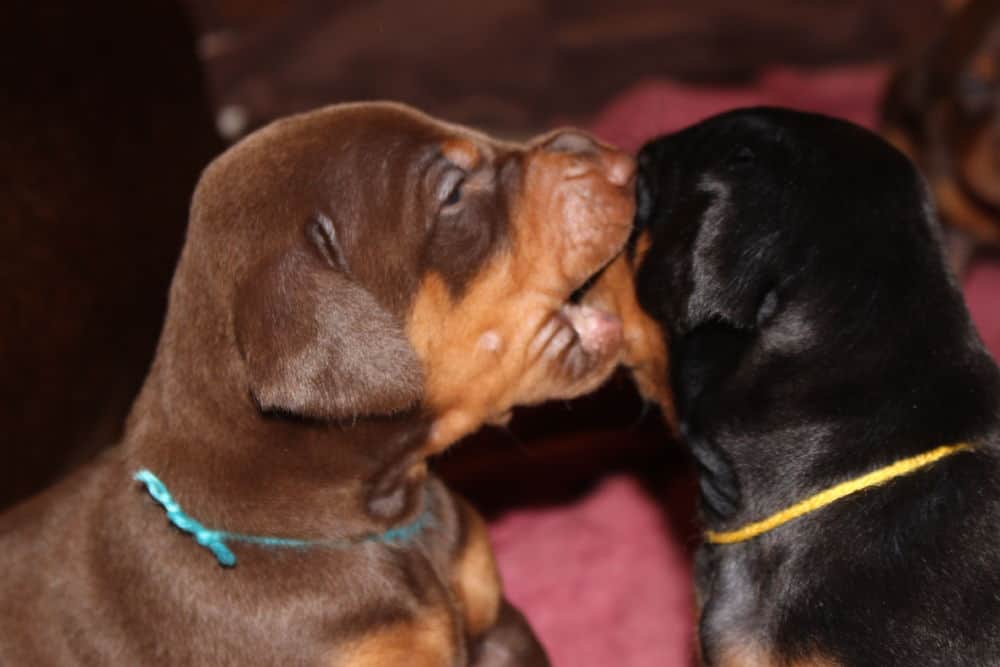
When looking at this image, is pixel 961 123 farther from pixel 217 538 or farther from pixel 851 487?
pixel 217 538

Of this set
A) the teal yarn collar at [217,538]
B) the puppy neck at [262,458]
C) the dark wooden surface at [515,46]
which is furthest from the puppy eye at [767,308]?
the dark wooden surface at [515,46]

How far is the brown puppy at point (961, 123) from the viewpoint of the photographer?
17.6 ft

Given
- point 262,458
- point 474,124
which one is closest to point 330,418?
point 262,458

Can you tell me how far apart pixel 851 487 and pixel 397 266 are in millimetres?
1158

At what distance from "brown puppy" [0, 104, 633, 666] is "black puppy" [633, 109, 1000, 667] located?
359mm

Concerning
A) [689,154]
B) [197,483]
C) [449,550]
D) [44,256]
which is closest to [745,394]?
[689,154]

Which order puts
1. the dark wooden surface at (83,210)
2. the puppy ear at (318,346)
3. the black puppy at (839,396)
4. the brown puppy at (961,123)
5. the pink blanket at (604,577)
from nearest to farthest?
1. the puppy ear at (318,346)
2. the black puppy at (839,396)
3. the dark wooden surface at (83,210)
4. the pink blanket at (604,577)
5. the brown puppy at (961,123)

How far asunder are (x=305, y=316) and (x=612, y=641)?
1.98m

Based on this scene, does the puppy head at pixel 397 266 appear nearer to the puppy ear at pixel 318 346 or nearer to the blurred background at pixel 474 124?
the puppy ear at pixel 318 346

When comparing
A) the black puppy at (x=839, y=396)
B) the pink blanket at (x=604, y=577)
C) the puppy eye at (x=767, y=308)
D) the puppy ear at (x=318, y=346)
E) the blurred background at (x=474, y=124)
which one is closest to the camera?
the puppy ear at (x=318, y=346)

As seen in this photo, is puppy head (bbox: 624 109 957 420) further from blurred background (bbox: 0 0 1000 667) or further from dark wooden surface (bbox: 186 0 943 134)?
dark wooden surface (bbox: 186 0 943 134)

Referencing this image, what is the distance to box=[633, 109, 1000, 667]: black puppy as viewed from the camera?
2.72 metres

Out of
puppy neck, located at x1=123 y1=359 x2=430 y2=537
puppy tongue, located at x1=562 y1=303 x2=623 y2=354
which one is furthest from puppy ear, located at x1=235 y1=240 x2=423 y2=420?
puppy tongue, located at x1=562 y1=303 x2=623 y2=354

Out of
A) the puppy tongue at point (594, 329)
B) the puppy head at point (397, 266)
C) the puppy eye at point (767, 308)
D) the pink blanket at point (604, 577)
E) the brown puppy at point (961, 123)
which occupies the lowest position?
the pink blanket at point (604, 577)
